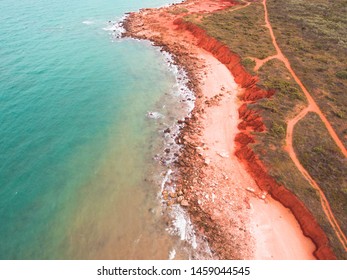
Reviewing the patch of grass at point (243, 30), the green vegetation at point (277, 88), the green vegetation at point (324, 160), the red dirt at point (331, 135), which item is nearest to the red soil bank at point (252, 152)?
the green vegetation at point (277, 88)

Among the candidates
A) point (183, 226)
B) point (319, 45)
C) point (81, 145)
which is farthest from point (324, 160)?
point (319, 45)

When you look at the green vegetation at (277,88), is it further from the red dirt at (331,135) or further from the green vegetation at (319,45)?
the red dirt at (331,135)

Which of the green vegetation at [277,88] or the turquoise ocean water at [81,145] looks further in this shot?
the green vegetation at [277,88]

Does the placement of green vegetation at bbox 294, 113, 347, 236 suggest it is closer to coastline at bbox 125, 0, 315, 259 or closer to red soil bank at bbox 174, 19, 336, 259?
red soil bank at bbox 174, 19, 336, 259

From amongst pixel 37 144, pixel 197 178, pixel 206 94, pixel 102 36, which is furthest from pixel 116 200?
pixel 102 36

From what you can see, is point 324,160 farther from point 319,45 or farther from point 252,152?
point 319,45

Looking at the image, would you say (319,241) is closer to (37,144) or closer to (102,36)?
(37,144)
